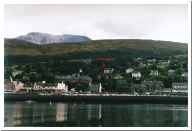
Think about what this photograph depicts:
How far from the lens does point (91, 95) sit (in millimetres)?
13977

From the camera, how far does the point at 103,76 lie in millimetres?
14844

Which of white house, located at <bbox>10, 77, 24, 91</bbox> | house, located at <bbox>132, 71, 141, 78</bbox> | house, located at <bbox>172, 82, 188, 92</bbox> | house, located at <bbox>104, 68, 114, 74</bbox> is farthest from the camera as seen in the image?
house, located at <bbox>104, 68, 114, 74</bbox>

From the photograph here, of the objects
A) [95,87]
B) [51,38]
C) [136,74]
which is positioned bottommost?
[95,87]

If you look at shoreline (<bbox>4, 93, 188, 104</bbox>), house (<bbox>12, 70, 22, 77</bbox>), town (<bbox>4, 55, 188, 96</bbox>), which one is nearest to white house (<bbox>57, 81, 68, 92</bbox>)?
town (<bbox>4, 55, 188, 96</bbox>)

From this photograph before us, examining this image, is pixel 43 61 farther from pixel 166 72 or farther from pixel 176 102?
pixel 176 102

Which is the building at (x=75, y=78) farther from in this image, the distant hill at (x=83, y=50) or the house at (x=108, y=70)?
the distant hill at (x=83, y=50)

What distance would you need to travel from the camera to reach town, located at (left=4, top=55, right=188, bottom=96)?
1389 centimetres

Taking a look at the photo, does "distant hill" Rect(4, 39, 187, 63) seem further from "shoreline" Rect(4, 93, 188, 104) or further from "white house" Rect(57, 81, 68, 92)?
"shoreline" Rect(4, 93, 188, 104)

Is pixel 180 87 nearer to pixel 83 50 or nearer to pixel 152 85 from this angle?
pixel 152 85

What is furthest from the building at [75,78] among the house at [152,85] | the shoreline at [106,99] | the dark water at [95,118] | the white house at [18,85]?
the dark water at [95,118]

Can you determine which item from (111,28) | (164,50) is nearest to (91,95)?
(111,28)

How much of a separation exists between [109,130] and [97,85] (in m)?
10.8

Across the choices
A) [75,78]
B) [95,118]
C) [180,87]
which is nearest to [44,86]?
[75,78]

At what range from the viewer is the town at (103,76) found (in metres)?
13.9
